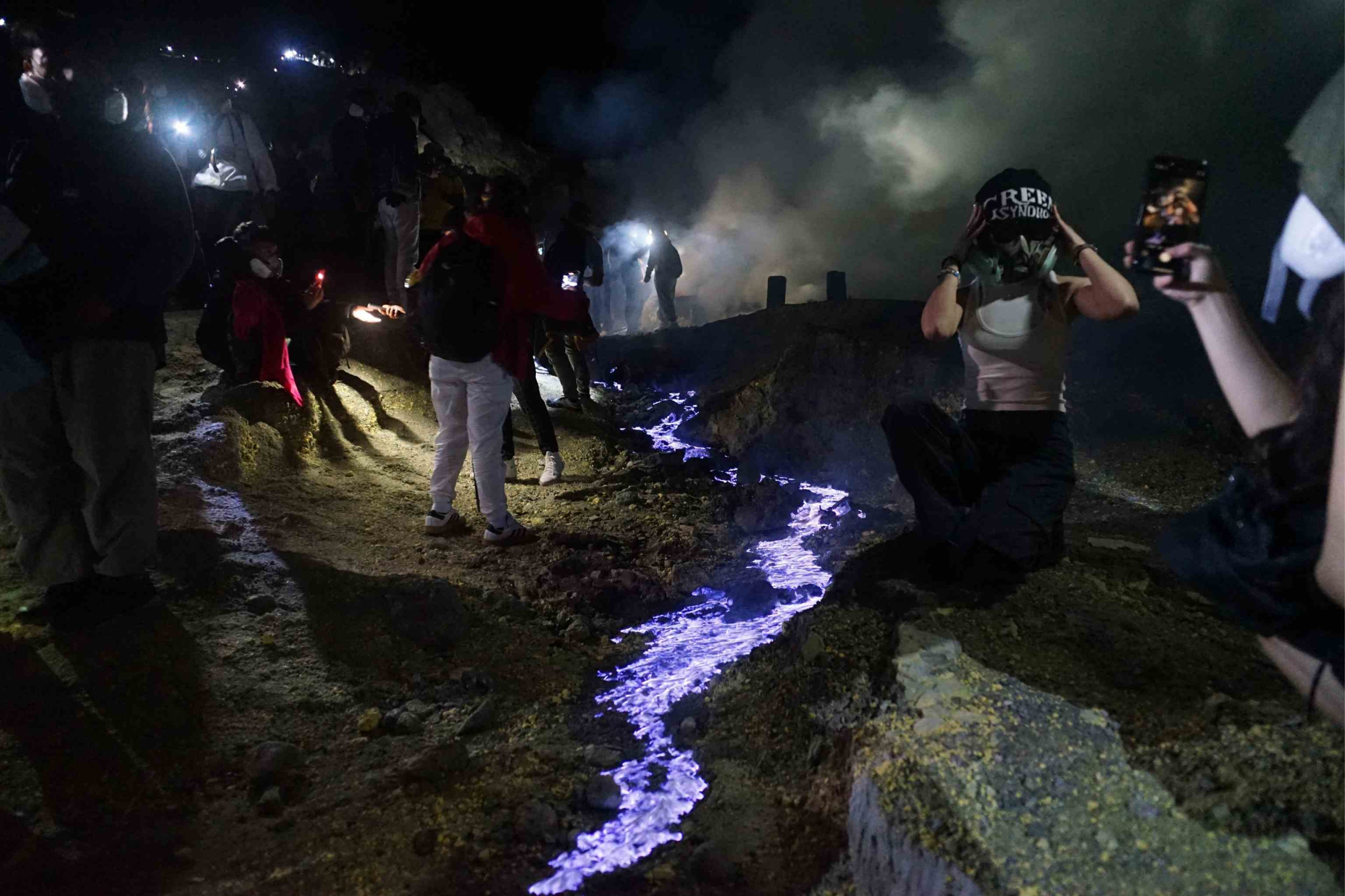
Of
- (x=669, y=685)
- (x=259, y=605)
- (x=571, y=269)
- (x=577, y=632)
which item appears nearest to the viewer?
(x=669, y=685)

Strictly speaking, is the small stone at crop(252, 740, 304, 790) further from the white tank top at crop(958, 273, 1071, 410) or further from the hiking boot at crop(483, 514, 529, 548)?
the white tank top at crop(958, 273, 1071, 410)

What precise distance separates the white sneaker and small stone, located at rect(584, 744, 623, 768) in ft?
10.7

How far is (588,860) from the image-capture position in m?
1.82

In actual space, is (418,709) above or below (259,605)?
below

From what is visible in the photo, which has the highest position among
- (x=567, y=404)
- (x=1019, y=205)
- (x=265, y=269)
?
(x=265, y=269)

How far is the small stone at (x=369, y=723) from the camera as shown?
2363 mm

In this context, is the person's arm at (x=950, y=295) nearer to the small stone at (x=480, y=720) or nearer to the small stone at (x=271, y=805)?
the small stone at (x=480, y=720)

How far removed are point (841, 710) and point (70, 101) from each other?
331 cm

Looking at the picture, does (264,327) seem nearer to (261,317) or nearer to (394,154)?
(261,317)

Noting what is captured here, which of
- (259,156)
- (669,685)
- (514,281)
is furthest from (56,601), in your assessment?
(259,156)

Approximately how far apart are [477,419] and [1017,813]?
316 centimetres

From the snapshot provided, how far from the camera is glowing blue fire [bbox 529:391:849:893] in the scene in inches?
73.4

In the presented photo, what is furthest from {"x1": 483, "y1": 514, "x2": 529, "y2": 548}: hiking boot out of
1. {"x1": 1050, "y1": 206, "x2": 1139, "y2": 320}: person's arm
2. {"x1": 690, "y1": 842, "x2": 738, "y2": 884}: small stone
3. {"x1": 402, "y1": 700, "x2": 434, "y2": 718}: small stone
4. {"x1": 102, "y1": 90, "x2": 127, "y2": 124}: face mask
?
{"x1": 1050, "y1": 206, "x2": 1139, "y2": 320}: person's arm

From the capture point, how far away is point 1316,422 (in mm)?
1176
